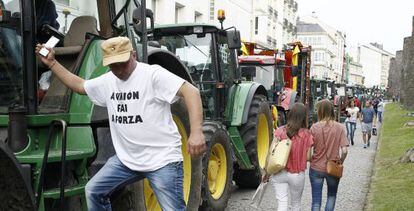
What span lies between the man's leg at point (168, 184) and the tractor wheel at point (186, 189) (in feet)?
1.72

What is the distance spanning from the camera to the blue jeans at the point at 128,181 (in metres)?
3.86

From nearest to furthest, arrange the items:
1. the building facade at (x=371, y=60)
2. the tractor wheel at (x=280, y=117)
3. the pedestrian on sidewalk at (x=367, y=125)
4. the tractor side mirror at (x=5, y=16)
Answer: the tractor side mirror at (x=5, y=16) → the tractor wheel at (x=280, y=117) → the pedestrian on sidewalk at (x=367, y=125) → the building facade at (x=371, y=60)

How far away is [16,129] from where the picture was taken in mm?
3570

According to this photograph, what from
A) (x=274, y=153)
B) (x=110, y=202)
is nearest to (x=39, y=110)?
(x=110, y=202)

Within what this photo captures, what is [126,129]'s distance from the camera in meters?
3.86

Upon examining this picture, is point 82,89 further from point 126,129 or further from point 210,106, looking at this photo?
point 210,106

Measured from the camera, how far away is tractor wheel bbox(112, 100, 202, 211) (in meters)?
4.38

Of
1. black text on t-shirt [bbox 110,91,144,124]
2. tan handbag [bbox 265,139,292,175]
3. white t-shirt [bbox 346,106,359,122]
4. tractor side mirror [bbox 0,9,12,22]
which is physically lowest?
white t-shirt [bbox 346,106,359,122]

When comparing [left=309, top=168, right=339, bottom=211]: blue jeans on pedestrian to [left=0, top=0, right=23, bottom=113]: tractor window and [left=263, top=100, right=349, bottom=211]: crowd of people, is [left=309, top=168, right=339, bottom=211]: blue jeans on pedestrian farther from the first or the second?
[left=0, top=0, right=23, bottom=113]: tractor window

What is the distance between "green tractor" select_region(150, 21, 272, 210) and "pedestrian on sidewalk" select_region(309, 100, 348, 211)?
1234mm

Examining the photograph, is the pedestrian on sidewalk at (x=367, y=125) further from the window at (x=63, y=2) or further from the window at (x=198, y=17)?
the window at (x=63, y=2)

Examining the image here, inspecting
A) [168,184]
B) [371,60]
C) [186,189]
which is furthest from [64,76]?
[371,60]

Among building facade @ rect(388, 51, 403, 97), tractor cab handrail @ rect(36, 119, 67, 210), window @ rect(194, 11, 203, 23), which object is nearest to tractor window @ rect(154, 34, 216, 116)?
tractor cab handrail @ rect(36, 119, 67, 210)

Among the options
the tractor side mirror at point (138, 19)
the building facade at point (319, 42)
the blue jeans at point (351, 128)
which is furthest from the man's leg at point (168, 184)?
the building facade at point (319, 42)
